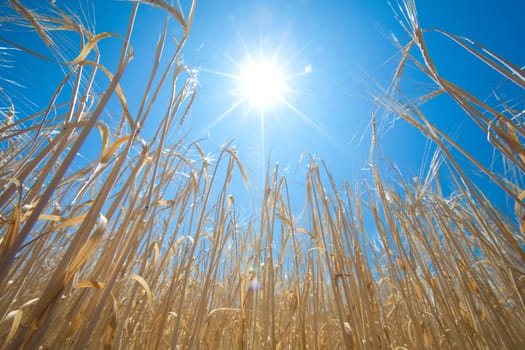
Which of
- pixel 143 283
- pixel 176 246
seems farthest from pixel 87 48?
pixel 176 246

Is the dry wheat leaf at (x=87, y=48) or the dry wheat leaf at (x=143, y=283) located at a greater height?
the dry wheat leaf at (x=87, y=48)

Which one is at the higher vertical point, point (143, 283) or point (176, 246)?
point (176, 246)

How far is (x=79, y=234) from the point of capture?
438mm

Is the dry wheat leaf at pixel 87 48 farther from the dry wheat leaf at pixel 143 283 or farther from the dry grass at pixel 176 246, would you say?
the dry wheat leaf at pixel 143 283

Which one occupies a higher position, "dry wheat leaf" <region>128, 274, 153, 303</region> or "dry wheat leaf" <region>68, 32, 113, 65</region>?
"dry wheat leaf" <region>68, 32, 113, 65</region>

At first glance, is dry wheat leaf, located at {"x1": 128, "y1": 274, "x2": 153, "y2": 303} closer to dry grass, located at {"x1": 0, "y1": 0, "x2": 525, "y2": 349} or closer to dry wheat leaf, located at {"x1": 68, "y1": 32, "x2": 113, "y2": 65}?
dry grass, located at {"x1": 0, "y1": 0, "x2": 525, "y2": 349}

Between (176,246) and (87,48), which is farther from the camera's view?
(176,246)

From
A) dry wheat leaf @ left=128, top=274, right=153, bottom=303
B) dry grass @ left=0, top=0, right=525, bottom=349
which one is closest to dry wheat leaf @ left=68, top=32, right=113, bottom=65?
dry grass @ left=0, top=0, right=525, bottom=349

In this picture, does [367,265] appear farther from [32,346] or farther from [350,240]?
[32,346]

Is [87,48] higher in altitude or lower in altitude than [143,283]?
higher

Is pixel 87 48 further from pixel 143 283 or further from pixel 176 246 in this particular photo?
pixel 176 246

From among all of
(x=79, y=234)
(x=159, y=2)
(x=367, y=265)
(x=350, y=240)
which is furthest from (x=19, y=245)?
(x=367, y=265)

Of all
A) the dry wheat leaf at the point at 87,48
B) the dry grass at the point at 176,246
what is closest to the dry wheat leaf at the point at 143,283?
the dry grass at the point at 176,246

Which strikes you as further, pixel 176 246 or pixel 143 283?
pixel 176 246
